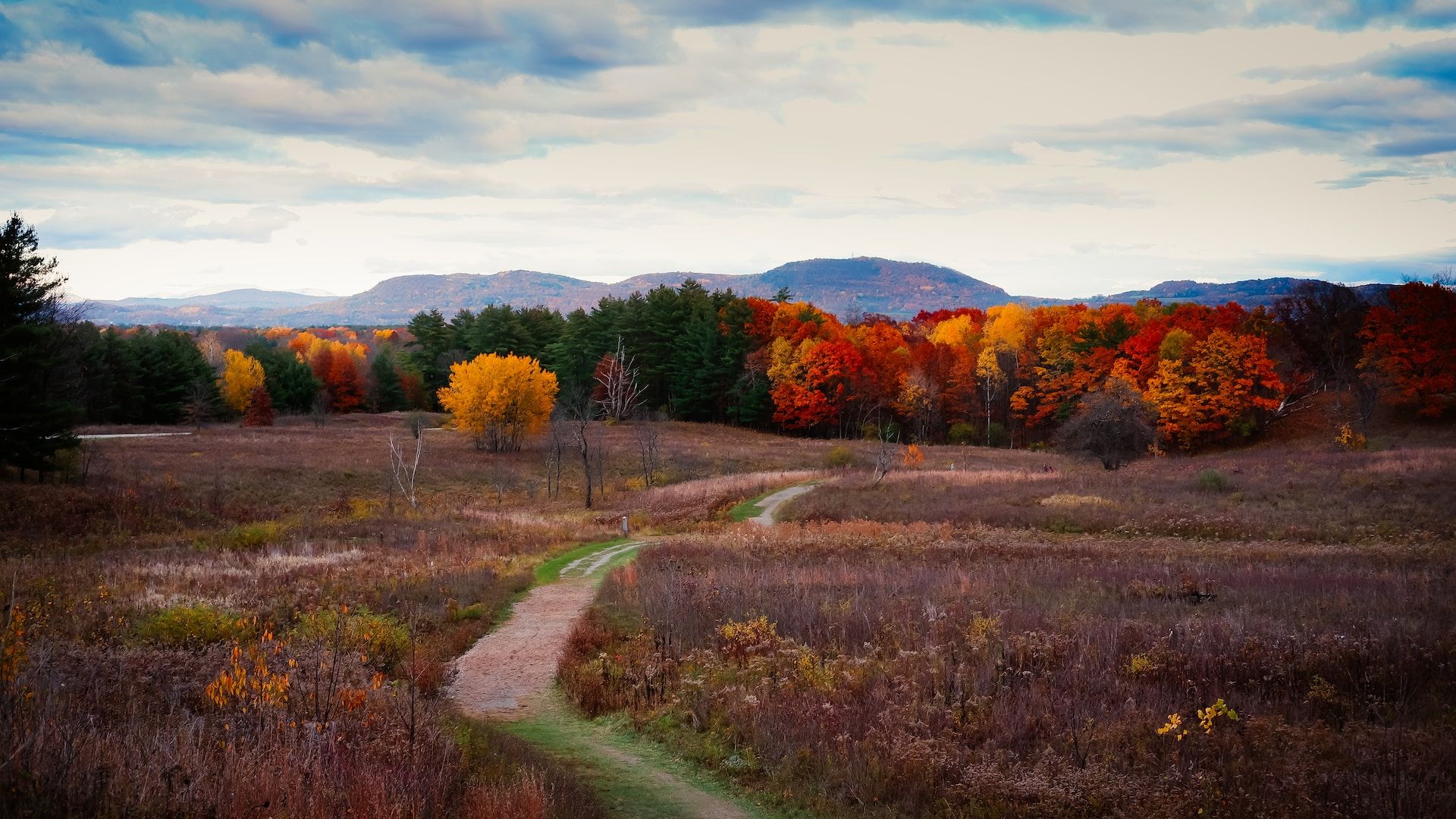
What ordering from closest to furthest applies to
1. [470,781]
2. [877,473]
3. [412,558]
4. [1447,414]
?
[470,781]
[412,558]
[877,473]
[1447,414]

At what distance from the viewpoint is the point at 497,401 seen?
217 feet

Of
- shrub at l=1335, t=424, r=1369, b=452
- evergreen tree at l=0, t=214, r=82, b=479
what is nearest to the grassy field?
evergreen tree at l=0, t=214, r=82, b=479

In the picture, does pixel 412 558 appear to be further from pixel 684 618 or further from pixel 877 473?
pixel 877 473

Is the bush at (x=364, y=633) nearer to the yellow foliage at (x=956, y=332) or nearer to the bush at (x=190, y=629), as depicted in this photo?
the bush at (x=190, y=629)

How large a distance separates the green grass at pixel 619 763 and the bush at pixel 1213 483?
29.8 meters

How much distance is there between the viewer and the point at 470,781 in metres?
6.77

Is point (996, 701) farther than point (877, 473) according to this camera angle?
No

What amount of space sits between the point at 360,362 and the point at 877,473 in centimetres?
10173

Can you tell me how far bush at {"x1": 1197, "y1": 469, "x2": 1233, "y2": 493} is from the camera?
31.9 metres

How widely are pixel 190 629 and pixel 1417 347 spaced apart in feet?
262

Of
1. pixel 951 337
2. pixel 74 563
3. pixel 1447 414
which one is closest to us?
pixel 74 563

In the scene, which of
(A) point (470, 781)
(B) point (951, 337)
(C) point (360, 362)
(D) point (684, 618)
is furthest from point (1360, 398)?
(C) point (360, 362)

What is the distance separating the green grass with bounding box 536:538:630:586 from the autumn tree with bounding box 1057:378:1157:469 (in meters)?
31.3

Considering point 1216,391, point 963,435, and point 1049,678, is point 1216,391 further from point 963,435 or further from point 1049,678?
point 1049,678
